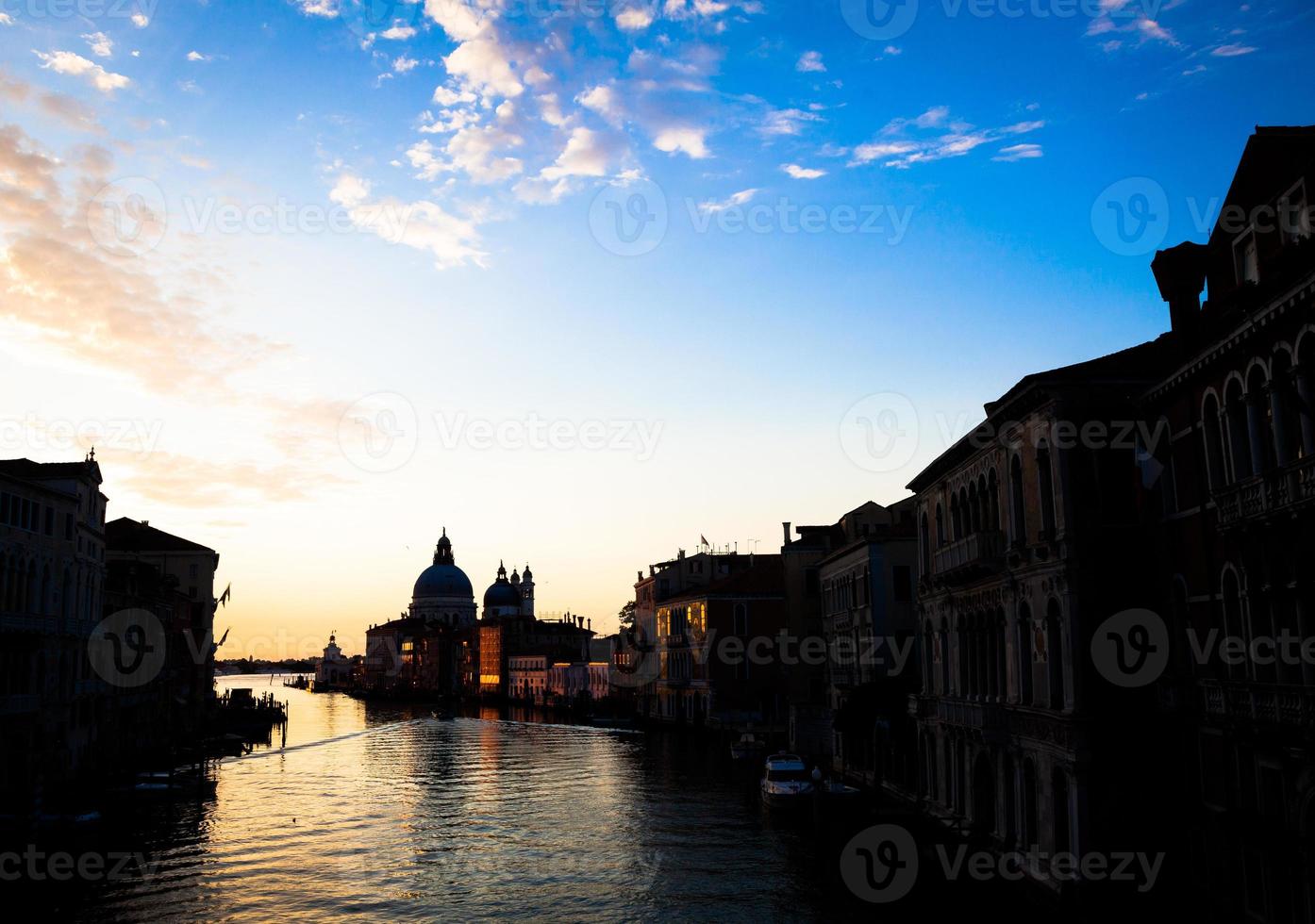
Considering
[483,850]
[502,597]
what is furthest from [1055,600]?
[502,597]

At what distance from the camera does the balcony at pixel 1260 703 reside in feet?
50.0

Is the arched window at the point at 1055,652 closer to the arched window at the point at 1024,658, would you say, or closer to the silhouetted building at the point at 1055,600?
the silhouetted building at the point at 1055,600

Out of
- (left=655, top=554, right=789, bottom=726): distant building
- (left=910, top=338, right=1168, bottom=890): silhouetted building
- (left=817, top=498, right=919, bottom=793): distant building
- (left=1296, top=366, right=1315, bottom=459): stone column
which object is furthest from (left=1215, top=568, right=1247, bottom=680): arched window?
(left=655, top=554, right=789, bottom=726): distant building

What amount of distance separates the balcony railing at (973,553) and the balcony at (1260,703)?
6958mm

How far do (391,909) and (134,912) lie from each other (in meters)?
5.73

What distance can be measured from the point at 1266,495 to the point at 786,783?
82.5 ft

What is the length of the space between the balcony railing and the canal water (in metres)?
7.67

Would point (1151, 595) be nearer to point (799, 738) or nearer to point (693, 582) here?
point (799, 738)

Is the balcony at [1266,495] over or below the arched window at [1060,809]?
over

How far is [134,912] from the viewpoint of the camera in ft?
81.1

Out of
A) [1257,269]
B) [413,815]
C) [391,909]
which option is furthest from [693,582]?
[1257,269]

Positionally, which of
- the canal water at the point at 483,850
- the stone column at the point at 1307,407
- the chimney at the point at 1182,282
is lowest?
the canal water at the point at 483,850

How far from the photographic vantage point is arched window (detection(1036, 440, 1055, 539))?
895 inches

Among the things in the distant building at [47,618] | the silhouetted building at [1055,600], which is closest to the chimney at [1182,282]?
the silhouetted building at [1055,600]
